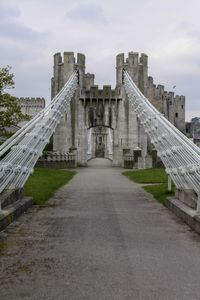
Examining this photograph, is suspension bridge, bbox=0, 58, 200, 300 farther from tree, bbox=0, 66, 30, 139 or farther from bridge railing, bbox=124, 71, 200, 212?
tree, bbox=0, 66, 30, 139

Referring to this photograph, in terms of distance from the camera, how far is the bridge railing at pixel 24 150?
1181 centimetres

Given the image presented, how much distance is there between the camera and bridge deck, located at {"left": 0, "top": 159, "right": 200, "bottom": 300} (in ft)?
19.6

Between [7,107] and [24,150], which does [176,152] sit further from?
[7,107]

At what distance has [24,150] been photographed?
543 inches

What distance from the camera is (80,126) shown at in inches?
2077

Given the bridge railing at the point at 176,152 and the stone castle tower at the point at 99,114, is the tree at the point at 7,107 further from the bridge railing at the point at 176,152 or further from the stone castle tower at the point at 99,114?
the stone castle tower at the point at 99,114

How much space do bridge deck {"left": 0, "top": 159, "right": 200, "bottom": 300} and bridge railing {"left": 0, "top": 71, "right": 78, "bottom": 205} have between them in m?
0.92

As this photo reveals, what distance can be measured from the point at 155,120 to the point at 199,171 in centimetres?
663

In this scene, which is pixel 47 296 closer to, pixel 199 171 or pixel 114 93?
pixel 199 171

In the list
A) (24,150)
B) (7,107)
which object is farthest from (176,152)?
(7,107)

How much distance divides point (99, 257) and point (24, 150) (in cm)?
649

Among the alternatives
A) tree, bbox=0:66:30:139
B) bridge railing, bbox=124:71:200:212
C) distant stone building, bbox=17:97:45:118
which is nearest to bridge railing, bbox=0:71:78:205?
bridge railing, bbox=124:71:200:212

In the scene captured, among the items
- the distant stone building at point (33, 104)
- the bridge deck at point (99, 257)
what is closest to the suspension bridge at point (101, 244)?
the bridge deck at point (99, 257)

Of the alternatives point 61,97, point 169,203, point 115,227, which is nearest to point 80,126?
point 61,97
